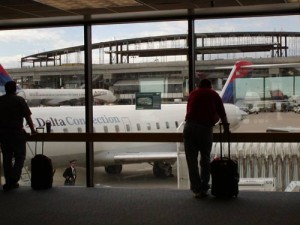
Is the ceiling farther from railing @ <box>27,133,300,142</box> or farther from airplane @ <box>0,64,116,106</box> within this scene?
railing @ <box>27,133,300,142</box>

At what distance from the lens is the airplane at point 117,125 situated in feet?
28.8

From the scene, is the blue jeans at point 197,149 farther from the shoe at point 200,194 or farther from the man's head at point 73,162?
the man's head at point 73,162

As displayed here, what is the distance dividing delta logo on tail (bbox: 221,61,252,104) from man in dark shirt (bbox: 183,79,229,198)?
6.27ft

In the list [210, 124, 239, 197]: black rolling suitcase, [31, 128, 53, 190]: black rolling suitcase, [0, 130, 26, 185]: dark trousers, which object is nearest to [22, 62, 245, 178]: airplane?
[31, 128, 53, 190]: black rolling suitcase

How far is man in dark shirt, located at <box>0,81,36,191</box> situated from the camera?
6.98 meters

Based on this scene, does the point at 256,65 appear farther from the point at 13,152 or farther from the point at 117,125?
the point at 13,152

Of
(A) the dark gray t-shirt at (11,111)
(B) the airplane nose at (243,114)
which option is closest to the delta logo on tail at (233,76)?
(B) the airplane nose at (243,114)

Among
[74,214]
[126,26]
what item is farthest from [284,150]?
[74,214]

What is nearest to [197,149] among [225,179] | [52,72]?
[225,179]

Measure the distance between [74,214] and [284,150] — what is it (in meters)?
6.71

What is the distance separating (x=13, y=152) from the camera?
7.13 metres

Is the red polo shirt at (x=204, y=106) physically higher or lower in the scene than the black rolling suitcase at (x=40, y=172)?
higher

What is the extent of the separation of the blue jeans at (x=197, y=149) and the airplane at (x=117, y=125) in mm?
1820

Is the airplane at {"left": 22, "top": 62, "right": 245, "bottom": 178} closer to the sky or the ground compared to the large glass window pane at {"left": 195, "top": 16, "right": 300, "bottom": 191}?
closer to the ground
